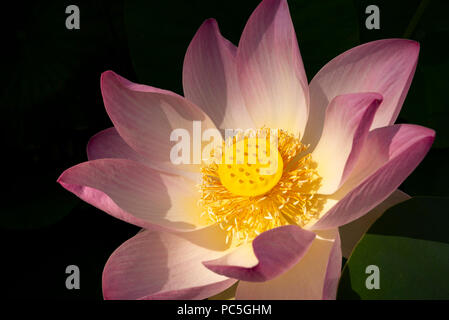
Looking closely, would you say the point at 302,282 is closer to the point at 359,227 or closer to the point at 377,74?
the point at 359,227

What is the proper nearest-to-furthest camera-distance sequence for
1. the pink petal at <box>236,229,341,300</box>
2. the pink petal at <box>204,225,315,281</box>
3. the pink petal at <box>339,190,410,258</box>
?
1. the pink petal at <box>204,225,315,281</box>
2. the pink petal at <box>236,229,341,300</box>
3. the pink petal at <box>339,190,410,258</box>

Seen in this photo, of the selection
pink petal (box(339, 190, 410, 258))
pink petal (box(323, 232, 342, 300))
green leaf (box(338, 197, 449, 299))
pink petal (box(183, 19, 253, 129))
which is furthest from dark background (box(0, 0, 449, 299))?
pink petal (box(323, 232, 342, 300))

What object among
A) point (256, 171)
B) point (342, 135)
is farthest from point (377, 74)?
point (256, 171)

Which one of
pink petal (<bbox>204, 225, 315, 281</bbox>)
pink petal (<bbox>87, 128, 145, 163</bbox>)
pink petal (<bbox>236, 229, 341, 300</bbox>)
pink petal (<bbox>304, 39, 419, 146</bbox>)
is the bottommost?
pink petal (<bbox>236, 229, 341, 300</bbox>)

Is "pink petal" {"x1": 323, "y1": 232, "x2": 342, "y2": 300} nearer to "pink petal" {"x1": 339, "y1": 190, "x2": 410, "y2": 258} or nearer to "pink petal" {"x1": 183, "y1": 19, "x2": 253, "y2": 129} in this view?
"pink petal" {"x1": 339, "y1": 190, "x2": 410, "y2": 258}

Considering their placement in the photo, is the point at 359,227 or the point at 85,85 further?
the point at 85,85

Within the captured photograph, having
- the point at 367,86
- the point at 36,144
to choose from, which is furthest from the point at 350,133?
the point at 36,144

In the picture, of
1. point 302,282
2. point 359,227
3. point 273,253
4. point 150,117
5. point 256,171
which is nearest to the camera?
point 273,253

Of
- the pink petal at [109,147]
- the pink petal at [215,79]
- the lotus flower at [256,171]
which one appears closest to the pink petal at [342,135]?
the lotus flower at [256,171]
